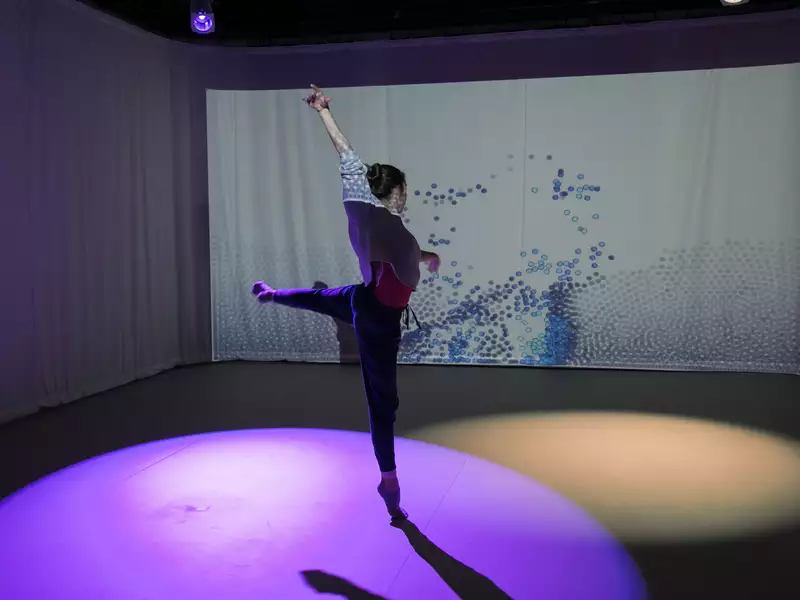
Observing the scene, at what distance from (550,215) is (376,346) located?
3192mm

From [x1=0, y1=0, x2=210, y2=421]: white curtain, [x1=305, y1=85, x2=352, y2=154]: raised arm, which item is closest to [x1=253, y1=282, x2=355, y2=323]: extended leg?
[x1=305, y1=85, x2=352, y2=154]: raised arm

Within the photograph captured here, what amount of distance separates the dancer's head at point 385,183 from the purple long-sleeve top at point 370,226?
0.06 metres

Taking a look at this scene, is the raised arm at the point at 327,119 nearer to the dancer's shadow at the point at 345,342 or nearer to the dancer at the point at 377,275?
the dancer at the point at 377,275

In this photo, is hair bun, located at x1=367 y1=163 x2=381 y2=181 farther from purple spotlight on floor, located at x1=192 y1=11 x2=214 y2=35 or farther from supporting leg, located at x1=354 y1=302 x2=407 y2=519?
purple spotlight on floor, located at x1=192 y1=11 x2=214 y2=35

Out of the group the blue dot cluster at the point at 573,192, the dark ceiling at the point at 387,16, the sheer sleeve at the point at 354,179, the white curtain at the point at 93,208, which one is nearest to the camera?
the sheer sleeve at the point at 354,179

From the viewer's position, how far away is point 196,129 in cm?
532

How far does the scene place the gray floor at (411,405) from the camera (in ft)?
7.36

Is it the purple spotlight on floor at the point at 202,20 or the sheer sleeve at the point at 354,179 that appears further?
the purple spotlight on floor at the point at 202,20

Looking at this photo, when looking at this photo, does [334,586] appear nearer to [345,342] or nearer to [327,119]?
[327,119]

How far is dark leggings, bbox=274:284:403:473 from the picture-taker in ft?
7.37

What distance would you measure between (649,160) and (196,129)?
3.39 m

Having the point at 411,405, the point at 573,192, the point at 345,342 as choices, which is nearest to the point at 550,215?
the point at 573,192

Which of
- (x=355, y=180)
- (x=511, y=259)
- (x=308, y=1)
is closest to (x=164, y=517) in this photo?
(x=355, y=180)

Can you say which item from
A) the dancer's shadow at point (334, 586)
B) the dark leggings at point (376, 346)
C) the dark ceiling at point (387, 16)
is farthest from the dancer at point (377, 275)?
the dark ceiling at point (387, 16)
